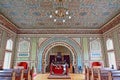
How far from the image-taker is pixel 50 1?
562cm

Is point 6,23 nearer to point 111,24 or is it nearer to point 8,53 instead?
point 8,53

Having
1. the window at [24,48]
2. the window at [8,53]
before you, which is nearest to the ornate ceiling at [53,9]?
the window at [8,53]

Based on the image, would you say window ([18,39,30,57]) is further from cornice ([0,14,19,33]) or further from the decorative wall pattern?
the decorative wall pattern

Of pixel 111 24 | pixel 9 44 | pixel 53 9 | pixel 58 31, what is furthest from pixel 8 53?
pixel 111 24

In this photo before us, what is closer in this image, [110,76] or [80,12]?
[110,76]

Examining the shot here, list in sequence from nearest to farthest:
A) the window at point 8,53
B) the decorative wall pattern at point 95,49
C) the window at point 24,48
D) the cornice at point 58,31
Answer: the window at point 8,53 < the window at point 24,48 < the decorative wall pattern at point 95,49 < the cornice at point 58,31

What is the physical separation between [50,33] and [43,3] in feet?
15.3

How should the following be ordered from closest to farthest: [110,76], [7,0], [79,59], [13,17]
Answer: [110,76], [7,0], [13,17], [79,59]

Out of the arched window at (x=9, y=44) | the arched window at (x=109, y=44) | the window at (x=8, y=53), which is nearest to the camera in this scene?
the window at (x=8, y=53)

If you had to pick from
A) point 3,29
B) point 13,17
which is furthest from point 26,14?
point 3,29

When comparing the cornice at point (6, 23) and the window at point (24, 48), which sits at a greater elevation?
the cornice at point (6, 23)

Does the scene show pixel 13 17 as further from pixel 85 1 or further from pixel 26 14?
pixel 85 1

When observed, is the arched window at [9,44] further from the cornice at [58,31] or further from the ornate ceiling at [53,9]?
the ornate ceiling at [53,9]

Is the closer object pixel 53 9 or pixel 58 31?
pixel 53 9
